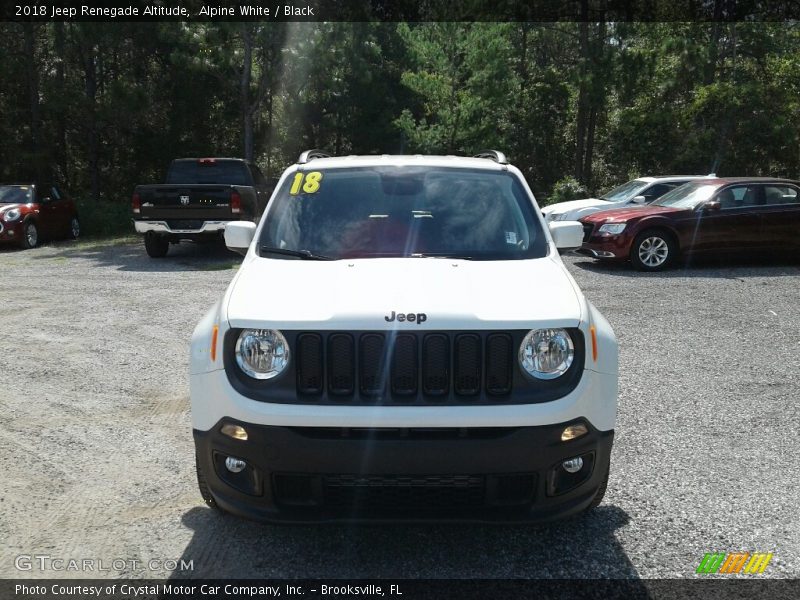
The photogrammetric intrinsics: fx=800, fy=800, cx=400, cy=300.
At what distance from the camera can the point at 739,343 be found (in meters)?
8.07

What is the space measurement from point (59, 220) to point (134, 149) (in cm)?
1043

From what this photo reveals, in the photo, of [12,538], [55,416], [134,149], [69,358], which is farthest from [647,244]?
[134,149]

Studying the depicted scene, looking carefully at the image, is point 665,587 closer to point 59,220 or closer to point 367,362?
point 367,362

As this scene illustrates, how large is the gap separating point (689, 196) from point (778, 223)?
1.54 meters

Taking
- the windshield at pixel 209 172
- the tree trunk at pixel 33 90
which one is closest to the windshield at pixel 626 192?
the windshield at pixel 209 172

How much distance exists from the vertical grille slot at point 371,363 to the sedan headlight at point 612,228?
435 inches

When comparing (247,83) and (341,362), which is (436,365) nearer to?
(341,362)

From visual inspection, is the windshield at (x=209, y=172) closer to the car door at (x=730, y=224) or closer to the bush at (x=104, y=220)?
the bush at (x=104, y=220)

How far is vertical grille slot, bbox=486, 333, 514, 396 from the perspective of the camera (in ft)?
10.6

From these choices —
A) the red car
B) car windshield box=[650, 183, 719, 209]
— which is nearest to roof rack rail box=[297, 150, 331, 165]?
car windshield box=[650, 183, 719, 209]

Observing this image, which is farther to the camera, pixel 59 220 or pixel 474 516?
pixel 59 220

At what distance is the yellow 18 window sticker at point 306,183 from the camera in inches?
183

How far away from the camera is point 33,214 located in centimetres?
1836

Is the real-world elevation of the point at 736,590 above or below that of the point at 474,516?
below
